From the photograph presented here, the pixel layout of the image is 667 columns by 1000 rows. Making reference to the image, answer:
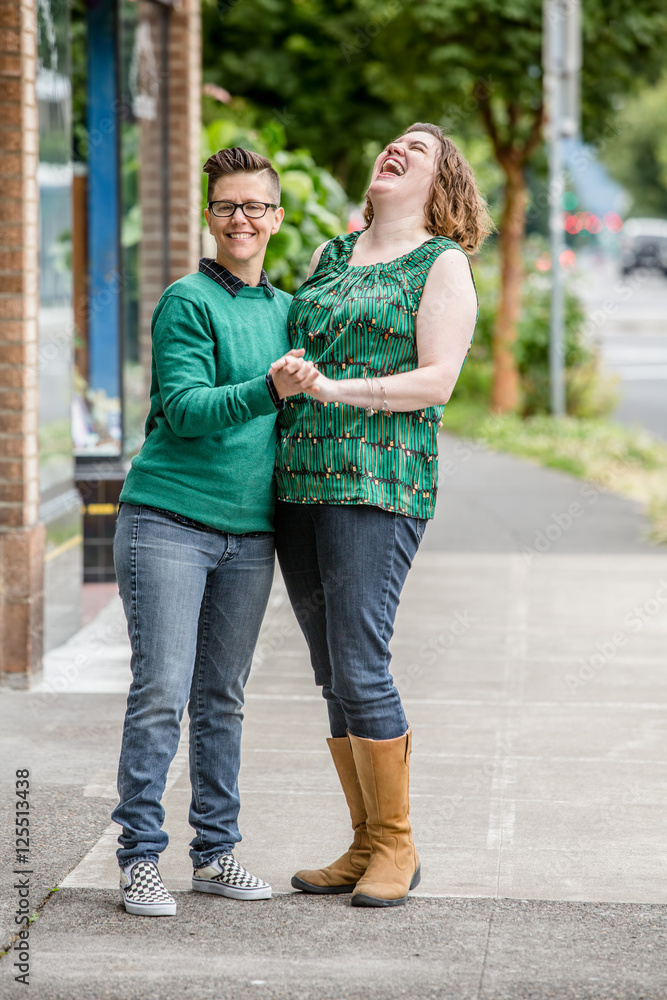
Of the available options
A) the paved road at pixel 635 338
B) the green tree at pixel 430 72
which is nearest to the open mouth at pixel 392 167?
the green tree at pixel 430 72

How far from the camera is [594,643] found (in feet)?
20.8

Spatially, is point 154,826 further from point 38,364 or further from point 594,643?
point 594,643

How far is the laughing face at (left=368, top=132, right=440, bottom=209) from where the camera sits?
3396mm

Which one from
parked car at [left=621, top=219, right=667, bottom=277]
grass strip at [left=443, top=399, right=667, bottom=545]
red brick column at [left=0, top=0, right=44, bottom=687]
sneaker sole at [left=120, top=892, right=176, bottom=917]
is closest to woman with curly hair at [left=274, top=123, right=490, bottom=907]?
sneaker sole at [left=120, top=892, right=176, bottom=917]

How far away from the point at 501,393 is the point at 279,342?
12.5 meters

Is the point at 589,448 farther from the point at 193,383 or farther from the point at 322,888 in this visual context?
the point at 193,383

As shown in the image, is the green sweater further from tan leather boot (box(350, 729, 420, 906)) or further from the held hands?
tan leather boot (box(350, 729, 420, 906))

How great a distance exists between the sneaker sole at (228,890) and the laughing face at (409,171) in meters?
1.70

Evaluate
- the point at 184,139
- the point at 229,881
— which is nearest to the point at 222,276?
the point at 229,881

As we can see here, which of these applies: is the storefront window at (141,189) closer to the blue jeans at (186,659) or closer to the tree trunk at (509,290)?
the blue jeans at (186,659)

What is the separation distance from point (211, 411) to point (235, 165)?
0.61 m

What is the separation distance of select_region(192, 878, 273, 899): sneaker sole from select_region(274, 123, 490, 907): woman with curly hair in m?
0.12

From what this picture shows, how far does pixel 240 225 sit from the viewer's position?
10.9 ft

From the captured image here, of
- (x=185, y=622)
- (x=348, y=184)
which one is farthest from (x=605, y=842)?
(x=348, y=184)
